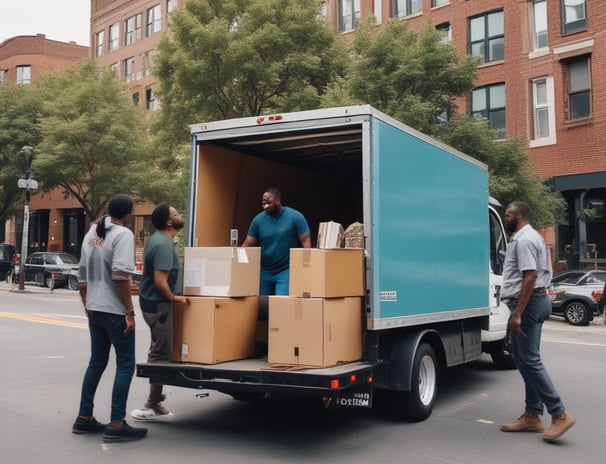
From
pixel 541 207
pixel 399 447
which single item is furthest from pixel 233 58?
pixel 399 447

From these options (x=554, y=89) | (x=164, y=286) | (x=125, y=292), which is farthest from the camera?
(x=554, y=89)

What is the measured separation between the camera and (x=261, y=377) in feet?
18.2

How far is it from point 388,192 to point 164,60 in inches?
758

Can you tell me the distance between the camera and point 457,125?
19.4 meters

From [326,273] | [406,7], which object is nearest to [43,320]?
[326,273]

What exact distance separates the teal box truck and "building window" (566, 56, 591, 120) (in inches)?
661

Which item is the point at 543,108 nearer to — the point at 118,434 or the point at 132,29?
the point at 118,434

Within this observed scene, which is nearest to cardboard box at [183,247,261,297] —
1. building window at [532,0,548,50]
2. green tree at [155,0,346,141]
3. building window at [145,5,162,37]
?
green tree at [155,0,346,141]

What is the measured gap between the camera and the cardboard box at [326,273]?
5637 mm

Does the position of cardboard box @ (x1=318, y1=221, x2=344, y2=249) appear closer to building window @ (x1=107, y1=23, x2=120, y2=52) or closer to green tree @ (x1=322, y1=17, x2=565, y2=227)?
green tree @ (x1=322, y1=17, x2=565, y2=227)

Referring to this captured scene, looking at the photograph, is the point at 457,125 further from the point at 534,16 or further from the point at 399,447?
the point at 399,447

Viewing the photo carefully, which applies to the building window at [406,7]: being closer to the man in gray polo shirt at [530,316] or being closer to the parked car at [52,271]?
the parked car at [52,271]

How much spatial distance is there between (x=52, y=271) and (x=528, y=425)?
83.9 feet

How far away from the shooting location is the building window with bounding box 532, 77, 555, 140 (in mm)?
24859
